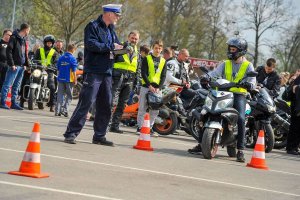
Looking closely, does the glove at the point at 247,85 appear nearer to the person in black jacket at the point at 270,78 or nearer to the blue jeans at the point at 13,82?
the person in black jacket at the point at 270,78

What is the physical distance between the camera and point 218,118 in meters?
10.9

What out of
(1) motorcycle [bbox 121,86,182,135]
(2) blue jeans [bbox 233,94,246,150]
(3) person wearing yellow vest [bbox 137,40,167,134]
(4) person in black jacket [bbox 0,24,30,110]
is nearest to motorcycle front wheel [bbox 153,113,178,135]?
(1) motorcycle [bbox 121,86,182,135]

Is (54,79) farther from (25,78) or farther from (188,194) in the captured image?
(188,194)

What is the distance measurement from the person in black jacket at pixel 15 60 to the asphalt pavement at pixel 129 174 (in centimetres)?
531

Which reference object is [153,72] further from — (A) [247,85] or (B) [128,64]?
(A) [247,85]

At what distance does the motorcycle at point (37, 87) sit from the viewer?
60.1ft

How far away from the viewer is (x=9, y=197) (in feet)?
18.2

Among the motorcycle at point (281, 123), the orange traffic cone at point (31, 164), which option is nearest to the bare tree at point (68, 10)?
the motorcycle at point (281, 123)

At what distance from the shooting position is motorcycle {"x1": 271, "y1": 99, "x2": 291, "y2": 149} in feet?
50.2

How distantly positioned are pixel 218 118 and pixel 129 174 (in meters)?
3.39

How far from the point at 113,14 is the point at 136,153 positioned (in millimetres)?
2196

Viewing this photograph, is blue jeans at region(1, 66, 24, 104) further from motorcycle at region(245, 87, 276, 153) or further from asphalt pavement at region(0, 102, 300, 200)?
motorcycle at region(245, 87, 276, 153)

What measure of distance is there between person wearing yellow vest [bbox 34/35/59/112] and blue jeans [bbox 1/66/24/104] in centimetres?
120

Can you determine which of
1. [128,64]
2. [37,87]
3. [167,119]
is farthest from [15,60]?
[167,119]
